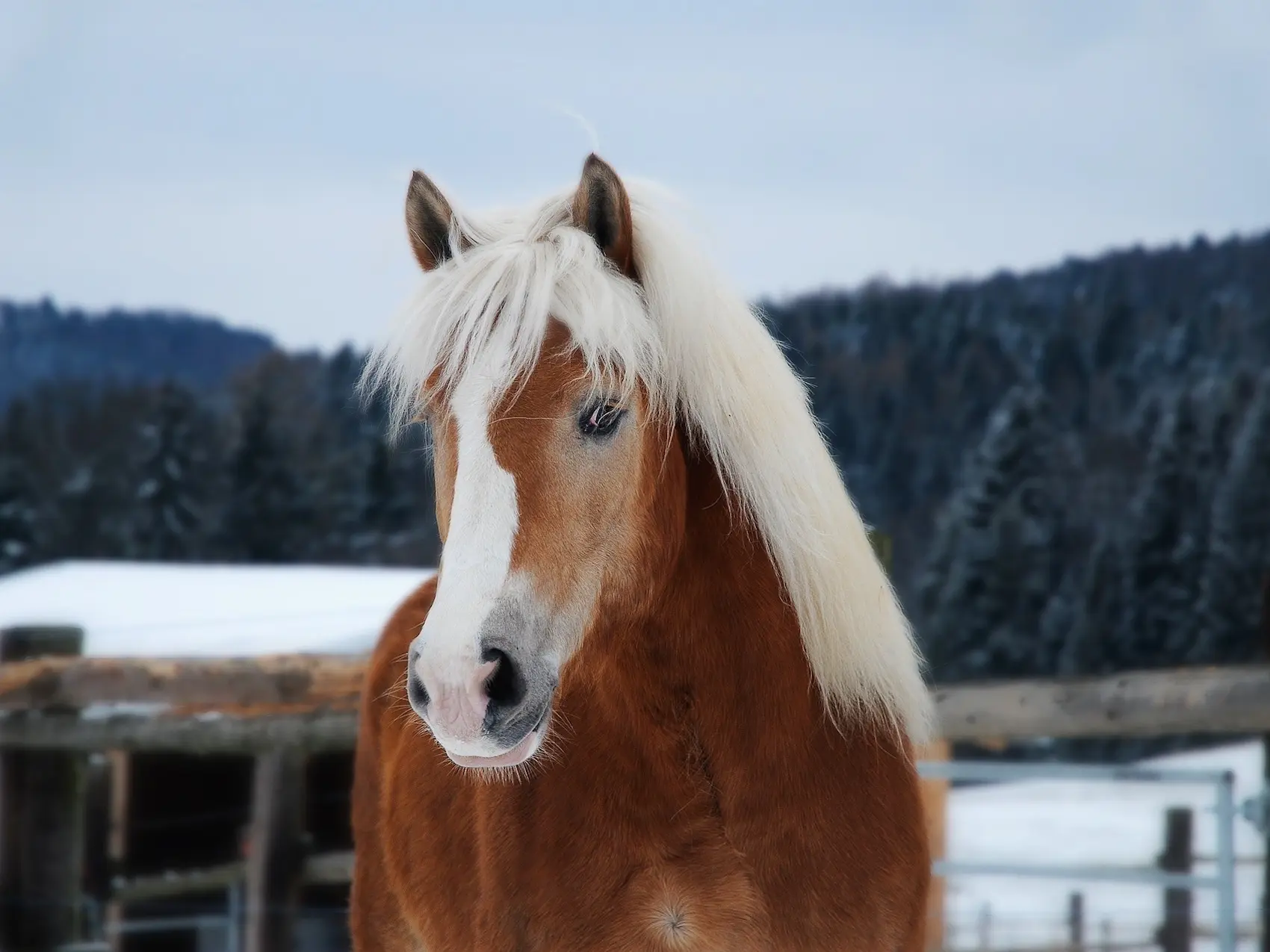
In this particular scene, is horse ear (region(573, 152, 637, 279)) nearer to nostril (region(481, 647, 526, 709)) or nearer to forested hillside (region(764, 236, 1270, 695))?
nostril (region(481, 647, 526, 709))

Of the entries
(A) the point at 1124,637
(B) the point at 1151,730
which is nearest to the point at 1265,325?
(A) the point at 1124,637

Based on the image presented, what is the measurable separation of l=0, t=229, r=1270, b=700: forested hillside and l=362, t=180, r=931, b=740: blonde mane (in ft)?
79.4

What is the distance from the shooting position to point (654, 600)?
80.9 inches

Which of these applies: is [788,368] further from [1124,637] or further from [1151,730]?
[1124,637]

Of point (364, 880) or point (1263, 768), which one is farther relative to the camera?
point (1263, 768)

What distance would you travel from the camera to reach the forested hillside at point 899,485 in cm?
3153

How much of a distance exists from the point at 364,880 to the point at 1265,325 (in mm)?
57829

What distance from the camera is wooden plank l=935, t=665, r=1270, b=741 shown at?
10.9 feet

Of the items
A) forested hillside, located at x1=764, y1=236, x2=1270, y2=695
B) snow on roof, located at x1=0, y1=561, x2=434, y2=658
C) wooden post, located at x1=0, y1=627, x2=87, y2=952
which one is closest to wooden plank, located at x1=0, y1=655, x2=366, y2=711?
wooden post, located at x1=0, y1=627, x2=87, y2=952

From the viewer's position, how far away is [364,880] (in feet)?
9.46

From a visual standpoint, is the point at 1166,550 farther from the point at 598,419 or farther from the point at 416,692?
the point at 416,692

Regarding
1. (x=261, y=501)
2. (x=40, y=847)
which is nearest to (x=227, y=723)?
(x=40, y=847)

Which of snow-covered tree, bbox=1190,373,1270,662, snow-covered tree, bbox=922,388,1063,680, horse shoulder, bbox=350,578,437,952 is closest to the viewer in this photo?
horse shoulder, bbox=350,578,437,952

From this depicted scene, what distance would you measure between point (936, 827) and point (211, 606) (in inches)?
304
